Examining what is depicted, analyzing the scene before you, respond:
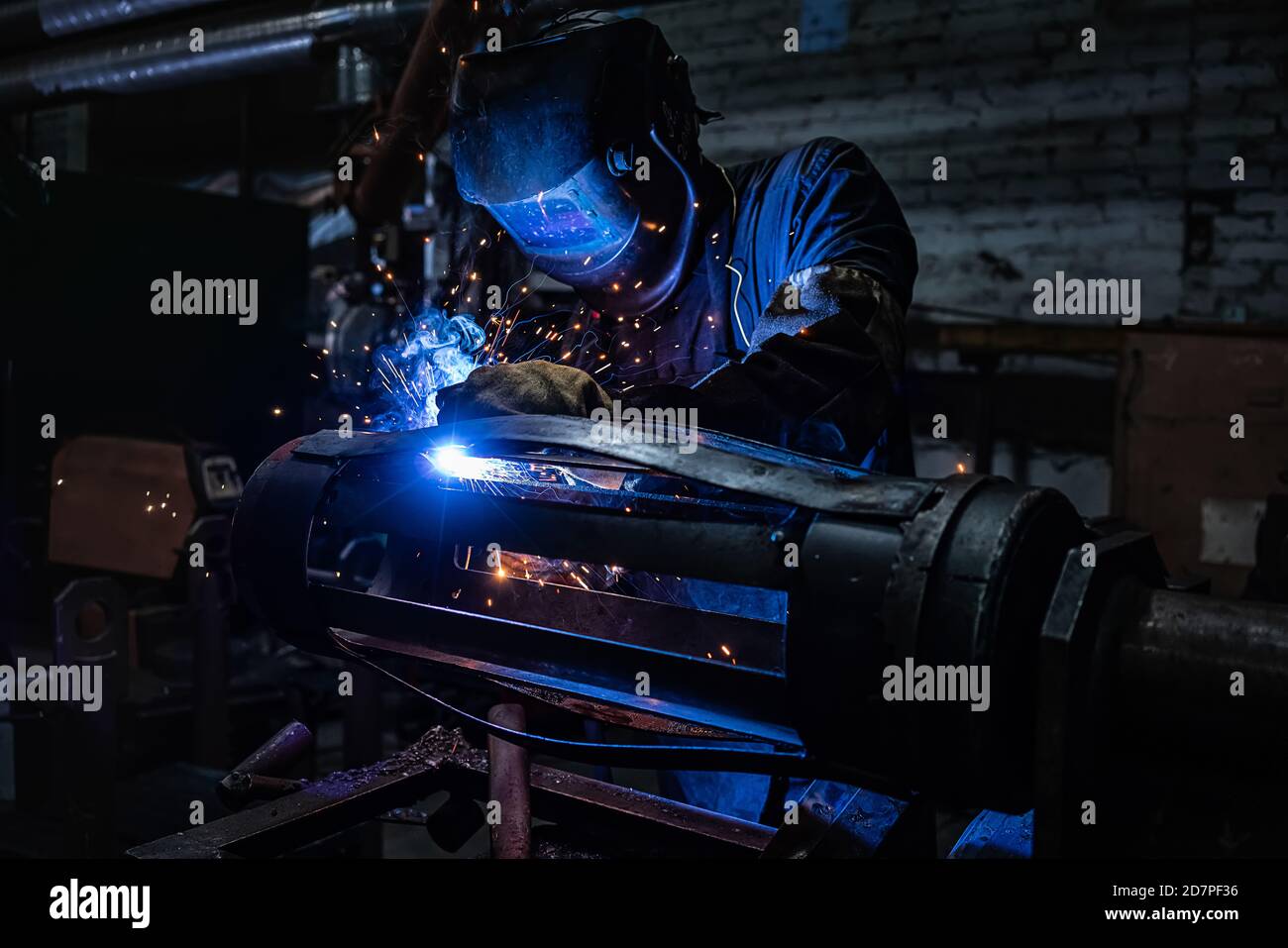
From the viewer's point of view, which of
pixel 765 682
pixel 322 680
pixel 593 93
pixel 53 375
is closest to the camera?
pixel 765 682

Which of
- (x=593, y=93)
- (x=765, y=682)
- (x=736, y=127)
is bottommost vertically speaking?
(x=765, y=682)

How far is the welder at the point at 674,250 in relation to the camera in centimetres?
149

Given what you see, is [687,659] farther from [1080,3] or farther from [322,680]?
[1080,3]

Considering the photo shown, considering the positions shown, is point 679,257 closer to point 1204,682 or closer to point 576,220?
point 576,220

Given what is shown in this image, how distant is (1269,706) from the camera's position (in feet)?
3.03

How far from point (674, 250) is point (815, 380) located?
770mm

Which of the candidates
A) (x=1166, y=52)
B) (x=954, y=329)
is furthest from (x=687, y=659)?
(x=1166, y=52)

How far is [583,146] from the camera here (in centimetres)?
175

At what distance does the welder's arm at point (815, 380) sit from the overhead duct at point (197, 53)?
3709 mm

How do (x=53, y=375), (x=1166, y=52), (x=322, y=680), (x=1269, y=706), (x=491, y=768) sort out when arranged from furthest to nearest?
1. (x=1166, y=52)
2. (x=53, y=375)
3. (x=322, y=680)
4. (x=491, y=768)
5. (x=1269, y=706)
